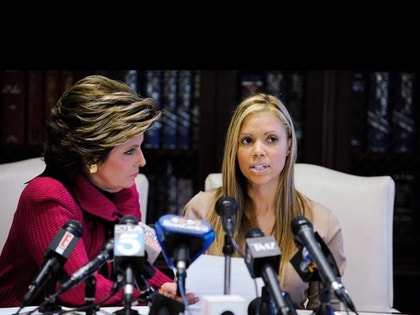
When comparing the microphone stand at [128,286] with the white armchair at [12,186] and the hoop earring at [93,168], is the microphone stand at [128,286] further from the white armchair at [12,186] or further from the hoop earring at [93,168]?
the white armchair at [12,186]

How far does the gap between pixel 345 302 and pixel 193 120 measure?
2.33 metres

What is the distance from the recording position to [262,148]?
2.27m

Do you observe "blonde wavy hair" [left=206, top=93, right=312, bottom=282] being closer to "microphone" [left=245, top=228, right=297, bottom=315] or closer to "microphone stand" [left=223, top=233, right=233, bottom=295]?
"microphone stand" [left=223, top=233, right=233, bottom=295]

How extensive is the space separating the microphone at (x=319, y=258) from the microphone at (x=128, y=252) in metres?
0.30

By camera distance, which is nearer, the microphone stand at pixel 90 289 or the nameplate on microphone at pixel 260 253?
Answer: the nameplate on microphone at pixel 260 253

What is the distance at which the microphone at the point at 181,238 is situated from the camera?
1438mm

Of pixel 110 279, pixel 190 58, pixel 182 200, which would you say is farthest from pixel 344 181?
pixel 182 200

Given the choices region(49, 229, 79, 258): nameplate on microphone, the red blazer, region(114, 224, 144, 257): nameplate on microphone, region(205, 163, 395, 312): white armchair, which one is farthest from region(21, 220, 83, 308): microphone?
region(205, 163, 395, 312): white armchair

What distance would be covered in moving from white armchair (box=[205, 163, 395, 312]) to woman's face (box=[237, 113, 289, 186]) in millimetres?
231

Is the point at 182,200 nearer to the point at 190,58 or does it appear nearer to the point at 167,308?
the point at 190,58

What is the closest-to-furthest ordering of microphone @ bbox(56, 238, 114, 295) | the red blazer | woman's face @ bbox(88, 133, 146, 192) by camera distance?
microphone @ bbox(56, 238, 114, 295) → the red blazer → woman's face @ bbox(88, 133, 146, 192)

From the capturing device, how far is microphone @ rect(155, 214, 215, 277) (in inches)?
56.6

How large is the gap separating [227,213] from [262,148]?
0.77 m

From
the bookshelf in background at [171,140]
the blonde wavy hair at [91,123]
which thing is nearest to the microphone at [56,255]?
the blonde wavy hair at [91,123]
